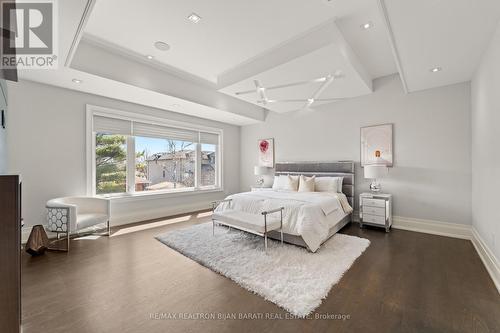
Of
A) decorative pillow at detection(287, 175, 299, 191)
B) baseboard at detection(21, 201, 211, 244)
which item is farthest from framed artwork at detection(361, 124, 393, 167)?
baseboard at detection(21, 201, 211, 244)

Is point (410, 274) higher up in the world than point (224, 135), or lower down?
lower down

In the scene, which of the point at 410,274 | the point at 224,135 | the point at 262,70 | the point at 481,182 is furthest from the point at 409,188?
the point at 224,135

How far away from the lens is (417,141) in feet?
13.3

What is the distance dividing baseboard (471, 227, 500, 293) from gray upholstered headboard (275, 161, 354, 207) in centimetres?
189

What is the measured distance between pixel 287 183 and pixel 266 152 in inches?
63.4

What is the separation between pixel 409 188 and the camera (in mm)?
4152

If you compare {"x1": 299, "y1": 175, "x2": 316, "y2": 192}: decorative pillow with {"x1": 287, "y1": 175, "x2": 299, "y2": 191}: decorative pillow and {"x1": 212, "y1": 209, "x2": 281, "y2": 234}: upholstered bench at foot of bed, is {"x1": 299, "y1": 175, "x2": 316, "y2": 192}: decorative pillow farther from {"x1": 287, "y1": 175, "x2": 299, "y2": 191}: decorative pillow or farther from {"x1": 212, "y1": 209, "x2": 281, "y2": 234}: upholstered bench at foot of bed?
{"x1": 212, "y1": 209, "x2": 281, "y2": 234}: upholstered bench at foot of bed

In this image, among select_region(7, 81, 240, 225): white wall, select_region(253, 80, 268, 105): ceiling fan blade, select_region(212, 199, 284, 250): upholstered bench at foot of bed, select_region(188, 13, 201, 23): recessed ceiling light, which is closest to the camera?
select_region(188, 13, 201, 23): recessed ceiling light

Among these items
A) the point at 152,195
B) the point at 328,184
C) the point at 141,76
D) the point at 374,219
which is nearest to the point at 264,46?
the point at 141,76

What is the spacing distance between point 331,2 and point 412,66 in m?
1.65

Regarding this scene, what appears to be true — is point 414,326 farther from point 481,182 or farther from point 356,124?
point 356,124

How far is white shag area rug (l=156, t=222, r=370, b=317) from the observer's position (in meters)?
2.08

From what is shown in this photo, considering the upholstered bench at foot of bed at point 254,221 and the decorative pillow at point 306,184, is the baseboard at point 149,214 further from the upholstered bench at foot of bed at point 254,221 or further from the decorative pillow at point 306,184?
the decorative pillow at point 306,184

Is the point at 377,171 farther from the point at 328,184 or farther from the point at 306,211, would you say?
the point at 306,211
